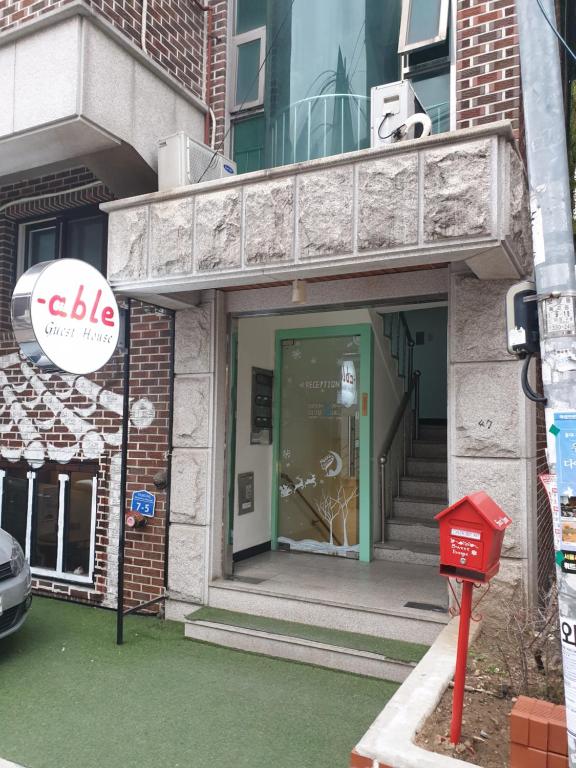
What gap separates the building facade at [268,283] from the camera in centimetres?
471

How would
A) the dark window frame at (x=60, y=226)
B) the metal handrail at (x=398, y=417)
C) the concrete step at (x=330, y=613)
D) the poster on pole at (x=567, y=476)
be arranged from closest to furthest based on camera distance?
the poster on pole at (x=567, y=476) → the concrete step at (x=330, y=613) → the dark window frame at (x=60, y=226) → the metal handrail at (x=398, y=417)

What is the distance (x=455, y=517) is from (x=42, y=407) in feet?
18.3

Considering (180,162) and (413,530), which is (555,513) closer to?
(180,162)

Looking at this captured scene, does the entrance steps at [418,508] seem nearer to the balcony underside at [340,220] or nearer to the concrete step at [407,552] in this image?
the concrete step at [407,552]

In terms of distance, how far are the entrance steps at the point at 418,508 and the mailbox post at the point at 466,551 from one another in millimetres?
4001

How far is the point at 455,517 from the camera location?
10.3 ft

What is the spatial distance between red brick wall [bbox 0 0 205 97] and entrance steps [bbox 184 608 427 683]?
5.43m

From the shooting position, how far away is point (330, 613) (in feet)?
17.8

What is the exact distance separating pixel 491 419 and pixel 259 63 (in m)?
4.55

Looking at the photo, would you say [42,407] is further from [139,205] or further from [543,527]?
[543,527]

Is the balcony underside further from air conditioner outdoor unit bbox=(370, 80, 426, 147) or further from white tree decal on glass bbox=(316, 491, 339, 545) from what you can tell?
white tree decal on glass bbox=(316, 491, 339, 545)

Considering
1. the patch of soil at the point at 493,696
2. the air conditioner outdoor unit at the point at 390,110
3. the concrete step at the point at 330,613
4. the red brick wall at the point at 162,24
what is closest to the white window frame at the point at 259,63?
the red brick wall at the point at 162,24

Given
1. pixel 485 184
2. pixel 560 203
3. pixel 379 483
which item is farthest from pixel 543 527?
pixel 560 203

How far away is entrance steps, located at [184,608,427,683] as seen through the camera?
481cm
